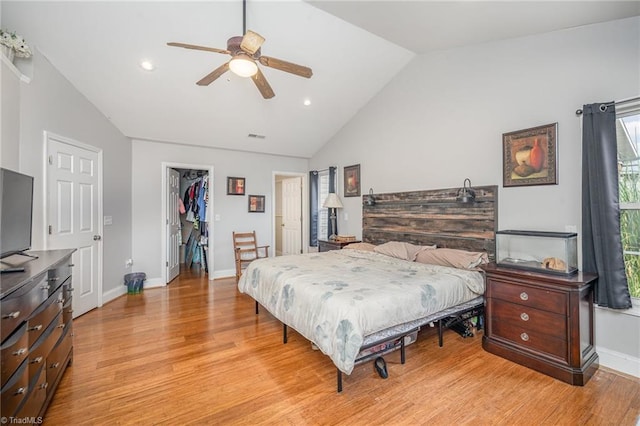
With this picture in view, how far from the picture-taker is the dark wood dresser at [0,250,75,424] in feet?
4.11

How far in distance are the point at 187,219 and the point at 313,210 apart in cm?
284

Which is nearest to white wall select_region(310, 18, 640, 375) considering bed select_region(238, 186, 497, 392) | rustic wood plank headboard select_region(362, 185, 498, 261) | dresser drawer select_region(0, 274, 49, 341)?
rustic wood plank headboard select_region(362, 185, 498, 261)

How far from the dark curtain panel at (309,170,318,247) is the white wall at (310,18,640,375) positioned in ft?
5.34

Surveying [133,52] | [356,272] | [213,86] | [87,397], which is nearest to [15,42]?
[133,52]

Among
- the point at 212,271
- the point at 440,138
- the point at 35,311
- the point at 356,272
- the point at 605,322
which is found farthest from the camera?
the point at 212,271

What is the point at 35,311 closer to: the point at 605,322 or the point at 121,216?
the point at 121,216

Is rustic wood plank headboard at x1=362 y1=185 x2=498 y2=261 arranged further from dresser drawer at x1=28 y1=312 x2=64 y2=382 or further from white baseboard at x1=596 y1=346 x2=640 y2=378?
dresser drawer at x1=28 y1=312 x2=64 y2=382

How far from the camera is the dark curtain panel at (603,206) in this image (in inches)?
85.0

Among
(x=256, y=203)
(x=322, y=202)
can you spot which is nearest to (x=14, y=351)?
(x=256, y=203)

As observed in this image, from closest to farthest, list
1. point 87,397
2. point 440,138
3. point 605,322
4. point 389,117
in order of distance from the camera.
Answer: point 87,397 < point 605,322 < point 440,138 < point 389,117

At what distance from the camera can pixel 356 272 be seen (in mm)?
2799

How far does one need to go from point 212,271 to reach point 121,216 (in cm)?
169

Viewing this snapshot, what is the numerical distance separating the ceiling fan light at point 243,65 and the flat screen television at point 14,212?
1.61m

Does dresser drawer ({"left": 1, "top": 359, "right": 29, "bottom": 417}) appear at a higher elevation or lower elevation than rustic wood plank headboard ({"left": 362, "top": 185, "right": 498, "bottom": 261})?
lower
